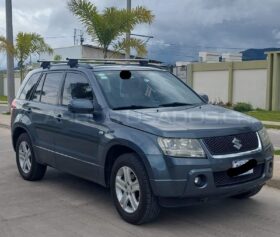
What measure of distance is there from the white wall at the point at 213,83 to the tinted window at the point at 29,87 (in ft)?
80.0

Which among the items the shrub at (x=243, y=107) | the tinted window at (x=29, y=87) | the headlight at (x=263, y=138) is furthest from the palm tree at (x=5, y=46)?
the headlight at (x=263, y=138)

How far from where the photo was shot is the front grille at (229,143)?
500 cm

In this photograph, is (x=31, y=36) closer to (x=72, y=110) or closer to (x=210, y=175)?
(x=72, y=110)

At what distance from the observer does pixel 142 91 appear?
6.26 meters

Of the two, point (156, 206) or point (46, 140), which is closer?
point (156, 206)

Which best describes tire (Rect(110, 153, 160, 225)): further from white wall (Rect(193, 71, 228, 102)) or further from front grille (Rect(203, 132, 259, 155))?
white wall (Rect(193, 71, 228, 102))

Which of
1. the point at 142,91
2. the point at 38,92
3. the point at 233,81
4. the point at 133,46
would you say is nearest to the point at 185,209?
the point at 142,91

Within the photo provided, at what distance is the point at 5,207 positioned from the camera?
621cm

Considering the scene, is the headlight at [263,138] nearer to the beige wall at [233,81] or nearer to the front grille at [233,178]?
the front grille at [233,178]

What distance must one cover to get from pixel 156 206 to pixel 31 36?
831 inches

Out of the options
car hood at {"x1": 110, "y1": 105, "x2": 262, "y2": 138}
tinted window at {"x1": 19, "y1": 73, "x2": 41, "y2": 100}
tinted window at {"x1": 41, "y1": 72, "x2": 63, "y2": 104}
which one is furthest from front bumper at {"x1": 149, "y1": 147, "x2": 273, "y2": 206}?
tinted window at {"x1": 19, "y1": 73, "x2": 41, "y2": 100}

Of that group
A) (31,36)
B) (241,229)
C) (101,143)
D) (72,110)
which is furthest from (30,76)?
(31,36)

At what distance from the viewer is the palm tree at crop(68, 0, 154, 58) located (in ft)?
54.1

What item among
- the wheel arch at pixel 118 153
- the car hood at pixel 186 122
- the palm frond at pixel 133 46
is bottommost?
the wheel arch at pixel 118 153
